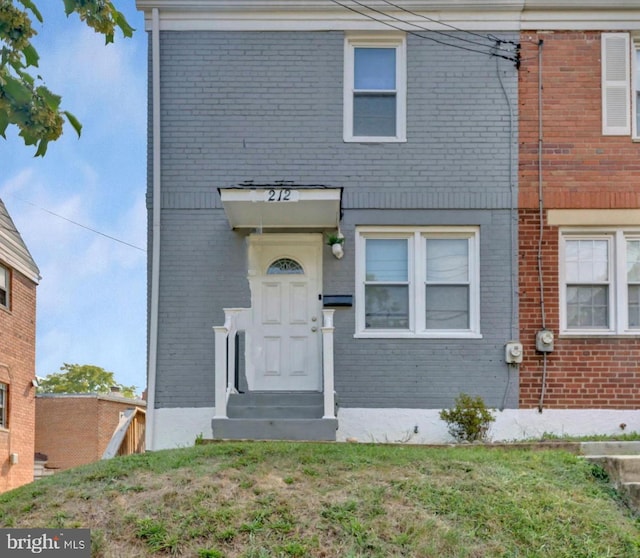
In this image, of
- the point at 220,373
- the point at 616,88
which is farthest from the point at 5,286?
the point at 616,88

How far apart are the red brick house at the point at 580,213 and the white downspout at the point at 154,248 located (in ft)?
15.4

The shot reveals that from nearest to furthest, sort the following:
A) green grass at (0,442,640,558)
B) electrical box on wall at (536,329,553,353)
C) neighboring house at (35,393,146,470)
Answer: green grass at (0,442,640,558) < electrical box on wall at (536,329,553,353) < neighboring house at (35,393,146,470)

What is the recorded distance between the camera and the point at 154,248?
9.98 meters

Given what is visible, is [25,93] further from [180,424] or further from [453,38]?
[453,38]

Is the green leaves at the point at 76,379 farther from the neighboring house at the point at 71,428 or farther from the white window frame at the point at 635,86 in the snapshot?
the white window frame at the point at 635,86

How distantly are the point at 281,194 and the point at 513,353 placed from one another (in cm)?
360

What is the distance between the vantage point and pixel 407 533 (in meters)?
5.86

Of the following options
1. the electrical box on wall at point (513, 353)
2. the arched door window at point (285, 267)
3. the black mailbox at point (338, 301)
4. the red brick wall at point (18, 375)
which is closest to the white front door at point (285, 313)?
the arched door window at point (285, 267)

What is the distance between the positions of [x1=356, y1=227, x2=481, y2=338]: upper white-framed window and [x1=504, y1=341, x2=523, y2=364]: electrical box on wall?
1.69ft

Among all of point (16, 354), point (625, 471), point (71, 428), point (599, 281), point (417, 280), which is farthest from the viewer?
point (71, 428)

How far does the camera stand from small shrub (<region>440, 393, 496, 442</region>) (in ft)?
30.5

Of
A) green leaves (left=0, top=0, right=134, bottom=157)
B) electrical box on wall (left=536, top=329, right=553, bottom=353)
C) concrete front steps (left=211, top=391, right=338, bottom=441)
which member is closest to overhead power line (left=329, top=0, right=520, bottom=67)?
electrical box on wall (left=536, top=329, right=553, bottom=353)

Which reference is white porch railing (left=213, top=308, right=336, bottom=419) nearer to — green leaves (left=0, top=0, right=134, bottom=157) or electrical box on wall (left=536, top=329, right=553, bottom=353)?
electrical box on wall (left=536, top=329, right=553, bottom=353)

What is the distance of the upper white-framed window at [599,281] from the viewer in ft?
33.2
